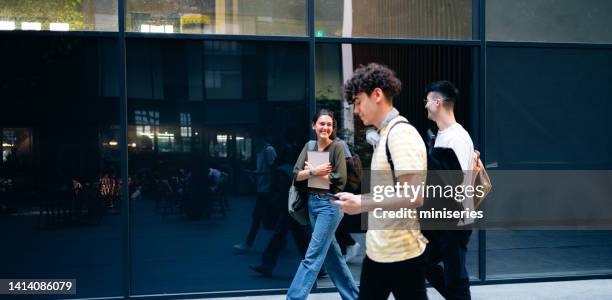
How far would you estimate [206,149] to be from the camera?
20.0 feet

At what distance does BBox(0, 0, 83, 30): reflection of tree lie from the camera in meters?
5.82

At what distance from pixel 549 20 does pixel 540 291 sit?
3.18 metres

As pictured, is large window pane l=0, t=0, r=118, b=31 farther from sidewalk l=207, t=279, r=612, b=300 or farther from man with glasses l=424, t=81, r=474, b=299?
man with glasses l=424, t=81, r=474, b=299

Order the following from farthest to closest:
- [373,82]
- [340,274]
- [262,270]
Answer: [262,270] < [340,274] < [373,82]

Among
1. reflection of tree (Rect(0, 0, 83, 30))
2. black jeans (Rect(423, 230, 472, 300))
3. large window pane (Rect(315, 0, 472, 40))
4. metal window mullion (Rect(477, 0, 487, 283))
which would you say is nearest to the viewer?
black jeans (Rect(423, 230, 472, 300))

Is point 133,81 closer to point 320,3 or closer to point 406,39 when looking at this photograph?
point 320,3

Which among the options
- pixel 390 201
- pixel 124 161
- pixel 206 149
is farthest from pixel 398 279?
pixel 124 161

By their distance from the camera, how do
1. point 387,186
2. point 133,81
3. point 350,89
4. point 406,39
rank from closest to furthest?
point 387,186 → point 350,89 → point 133,81 → point 406,39

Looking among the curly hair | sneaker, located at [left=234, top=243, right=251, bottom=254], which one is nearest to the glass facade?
sneaker, located at [left=234, top=243, right=251, bottom=254]

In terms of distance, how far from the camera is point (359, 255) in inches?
256

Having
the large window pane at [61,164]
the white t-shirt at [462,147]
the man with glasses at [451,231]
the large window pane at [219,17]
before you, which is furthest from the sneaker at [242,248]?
the white t-shirt at [462,147]

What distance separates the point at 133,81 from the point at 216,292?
7.98ft

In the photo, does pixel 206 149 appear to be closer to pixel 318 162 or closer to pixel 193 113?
pixel 193 113

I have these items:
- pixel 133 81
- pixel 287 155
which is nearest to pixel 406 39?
pixel 287 155
